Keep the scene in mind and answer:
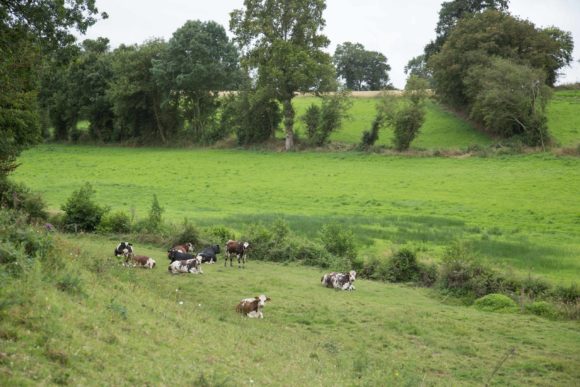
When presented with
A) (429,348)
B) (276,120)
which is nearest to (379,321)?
(429,348)

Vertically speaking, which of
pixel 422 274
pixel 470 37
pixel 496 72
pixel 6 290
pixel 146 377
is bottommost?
pixel 422 274

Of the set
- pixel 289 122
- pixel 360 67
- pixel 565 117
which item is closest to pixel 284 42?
pixel 289 122

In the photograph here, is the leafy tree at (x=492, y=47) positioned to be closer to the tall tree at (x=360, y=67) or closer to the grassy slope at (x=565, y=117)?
the grassy slope at (x=565, y=117)

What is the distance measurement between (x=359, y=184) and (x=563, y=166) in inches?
693

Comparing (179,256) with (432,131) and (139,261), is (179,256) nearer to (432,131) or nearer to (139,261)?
(139,261)

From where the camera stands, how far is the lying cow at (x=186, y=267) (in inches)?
851

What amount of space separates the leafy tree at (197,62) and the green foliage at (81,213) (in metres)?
39.4

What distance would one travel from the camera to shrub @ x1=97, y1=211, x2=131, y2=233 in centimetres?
2956

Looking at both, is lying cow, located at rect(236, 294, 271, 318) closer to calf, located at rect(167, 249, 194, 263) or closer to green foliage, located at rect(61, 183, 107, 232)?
calf, located at rect(167, 249, 194, 263)

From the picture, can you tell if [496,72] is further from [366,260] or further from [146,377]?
[146,377]

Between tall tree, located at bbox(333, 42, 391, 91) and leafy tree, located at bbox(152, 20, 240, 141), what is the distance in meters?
58.1

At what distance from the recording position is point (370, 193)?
43.0m

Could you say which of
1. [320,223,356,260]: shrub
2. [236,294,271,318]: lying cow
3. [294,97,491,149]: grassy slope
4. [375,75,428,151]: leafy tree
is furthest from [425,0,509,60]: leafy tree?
[236,294,271,318]: lying cow

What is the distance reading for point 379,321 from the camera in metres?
17.0
